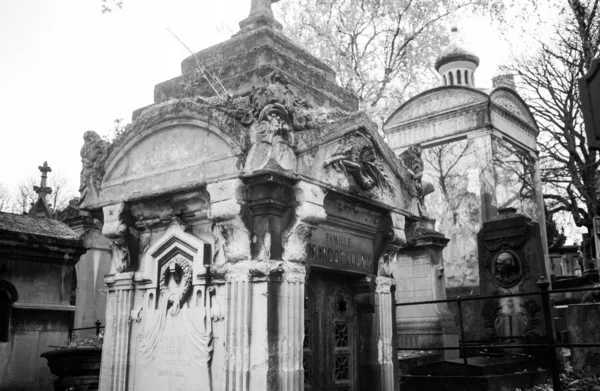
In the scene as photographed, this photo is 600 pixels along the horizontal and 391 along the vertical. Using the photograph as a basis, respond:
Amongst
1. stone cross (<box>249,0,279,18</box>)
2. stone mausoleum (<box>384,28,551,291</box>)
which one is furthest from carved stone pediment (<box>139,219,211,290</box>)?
stone mausoleum (<box>384,28,551,291</box>)

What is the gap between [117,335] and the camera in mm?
5039

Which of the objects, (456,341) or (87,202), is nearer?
(87,202)

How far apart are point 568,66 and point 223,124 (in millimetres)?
20909

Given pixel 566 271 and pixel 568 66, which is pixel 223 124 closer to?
pixel 568 66

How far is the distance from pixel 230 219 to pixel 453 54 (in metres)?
24.0

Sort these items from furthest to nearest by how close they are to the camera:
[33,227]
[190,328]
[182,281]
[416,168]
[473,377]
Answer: [33,227]
[473,377]
[416,168]
[182,281]
[190,328]

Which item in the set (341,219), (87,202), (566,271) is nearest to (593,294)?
(341,219)

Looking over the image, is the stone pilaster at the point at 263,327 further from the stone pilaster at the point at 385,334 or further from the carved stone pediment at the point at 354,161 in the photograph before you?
the stone pilaster at the point at 385,334

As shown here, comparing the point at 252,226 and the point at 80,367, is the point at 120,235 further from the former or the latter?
the point at 80,367

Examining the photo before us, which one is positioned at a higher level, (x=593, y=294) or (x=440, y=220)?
(x=440, y=220)

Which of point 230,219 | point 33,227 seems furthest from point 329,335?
point 33,227

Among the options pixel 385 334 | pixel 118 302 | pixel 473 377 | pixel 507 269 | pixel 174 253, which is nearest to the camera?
pixel 174 253

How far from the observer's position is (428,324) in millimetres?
12594

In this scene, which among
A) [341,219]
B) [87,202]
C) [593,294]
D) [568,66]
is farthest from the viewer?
[568,66]
